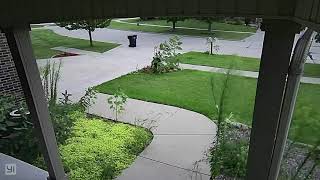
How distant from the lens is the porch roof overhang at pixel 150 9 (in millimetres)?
1431

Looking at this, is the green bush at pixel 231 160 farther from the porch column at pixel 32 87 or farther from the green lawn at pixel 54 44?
the green lawn at pixel 54 44

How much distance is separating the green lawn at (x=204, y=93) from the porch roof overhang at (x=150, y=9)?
98.2 inches

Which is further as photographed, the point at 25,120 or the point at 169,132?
the point at 169,132

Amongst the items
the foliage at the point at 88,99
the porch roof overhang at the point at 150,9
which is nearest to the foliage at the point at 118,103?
the foliage at the point at 88,99

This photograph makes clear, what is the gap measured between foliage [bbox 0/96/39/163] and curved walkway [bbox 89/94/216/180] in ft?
4.45

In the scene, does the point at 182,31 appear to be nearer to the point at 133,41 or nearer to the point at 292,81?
the point at 133,41

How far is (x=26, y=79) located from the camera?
7.98 ft

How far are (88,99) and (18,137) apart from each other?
2247 millimetres

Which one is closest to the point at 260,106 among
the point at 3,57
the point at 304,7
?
the point at 304,7

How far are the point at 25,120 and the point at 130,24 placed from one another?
1647 centimetres

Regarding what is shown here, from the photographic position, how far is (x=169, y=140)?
5480mm

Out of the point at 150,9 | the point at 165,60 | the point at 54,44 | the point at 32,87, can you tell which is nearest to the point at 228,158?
the point at 32,87

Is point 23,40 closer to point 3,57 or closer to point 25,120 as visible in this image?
point 25,120

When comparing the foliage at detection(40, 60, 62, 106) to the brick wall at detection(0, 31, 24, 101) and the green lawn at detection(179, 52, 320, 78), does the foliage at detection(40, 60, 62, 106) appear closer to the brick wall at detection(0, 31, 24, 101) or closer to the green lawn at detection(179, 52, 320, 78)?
the brick wall at detection(0, 31, 24, 101)
